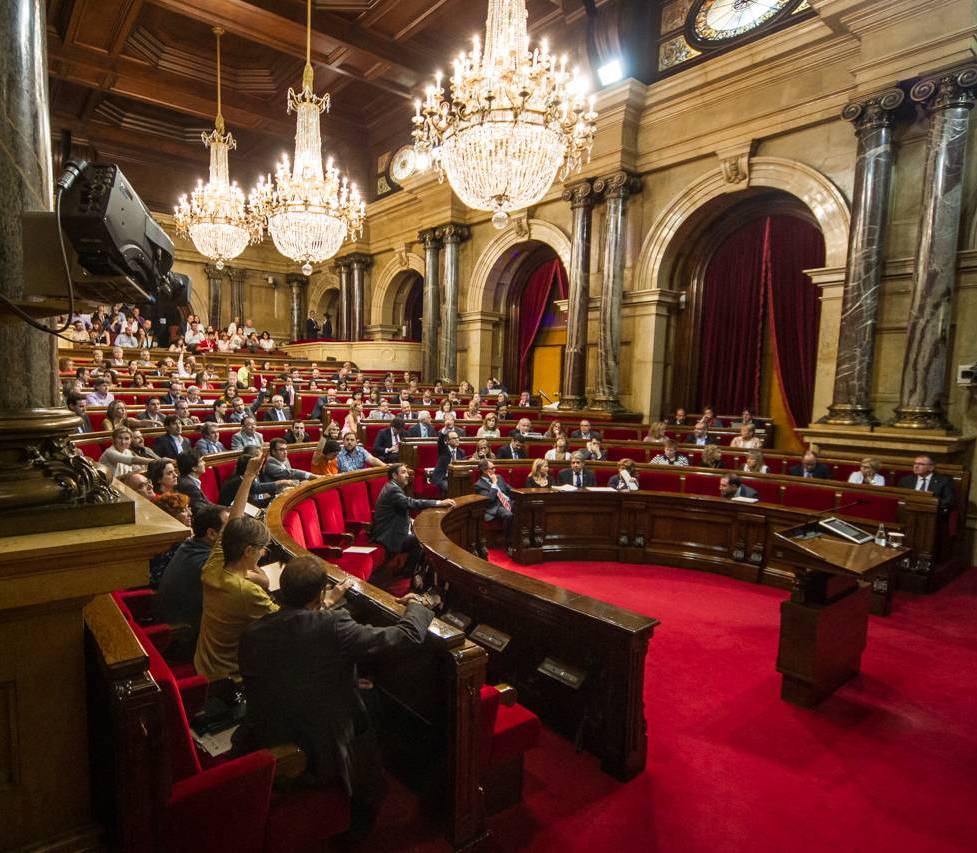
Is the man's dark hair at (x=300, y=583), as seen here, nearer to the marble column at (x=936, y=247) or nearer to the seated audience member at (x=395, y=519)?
the seated audience member at (x=395, y=519)

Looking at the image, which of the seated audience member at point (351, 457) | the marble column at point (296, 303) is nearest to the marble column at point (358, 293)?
the marble column at point (296, 303)

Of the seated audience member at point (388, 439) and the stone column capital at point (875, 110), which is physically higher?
the stone column capital at point (875, 110)

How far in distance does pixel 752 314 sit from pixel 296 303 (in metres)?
14.8

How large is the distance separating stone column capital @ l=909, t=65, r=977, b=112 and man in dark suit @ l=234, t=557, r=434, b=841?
7.59 metres

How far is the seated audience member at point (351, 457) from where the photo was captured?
610 centimetres

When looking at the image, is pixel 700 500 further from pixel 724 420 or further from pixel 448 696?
pixel 724 420

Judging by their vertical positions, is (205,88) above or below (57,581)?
above

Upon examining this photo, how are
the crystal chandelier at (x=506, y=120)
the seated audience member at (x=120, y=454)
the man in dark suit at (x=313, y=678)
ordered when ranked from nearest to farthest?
the man in dark suit at (x=313, y=678) < the seated audience member at (x=120, y=454) < the crystal chandelier at (x=506, y=120)

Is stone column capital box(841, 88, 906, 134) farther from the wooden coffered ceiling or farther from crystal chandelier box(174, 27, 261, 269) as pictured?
crystal chandelier box(174, 27, 261, 269)

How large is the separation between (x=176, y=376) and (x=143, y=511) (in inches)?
374

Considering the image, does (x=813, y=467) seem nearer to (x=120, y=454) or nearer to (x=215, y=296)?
(x=120, y=454)

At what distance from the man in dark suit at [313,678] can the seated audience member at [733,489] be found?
4.37 m

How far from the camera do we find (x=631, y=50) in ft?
30.7

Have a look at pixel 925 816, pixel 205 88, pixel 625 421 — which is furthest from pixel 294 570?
pixel 205 88
